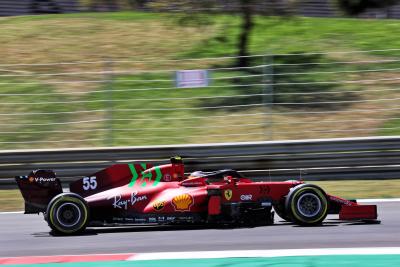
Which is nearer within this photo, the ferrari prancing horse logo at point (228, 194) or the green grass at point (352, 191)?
the ferrari prancing horse logo at point (228, 194)

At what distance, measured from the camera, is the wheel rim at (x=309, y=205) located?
8.23 metres

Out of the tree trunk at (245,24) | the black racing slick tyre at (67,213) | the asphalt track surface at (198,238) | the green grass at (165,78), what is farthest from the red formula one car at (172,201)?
the tree trunk at (245,24)

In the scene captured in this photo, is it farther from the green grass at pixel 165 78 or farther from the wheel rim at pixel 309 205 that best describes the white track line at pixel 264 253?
the green grass at pixel 165 78

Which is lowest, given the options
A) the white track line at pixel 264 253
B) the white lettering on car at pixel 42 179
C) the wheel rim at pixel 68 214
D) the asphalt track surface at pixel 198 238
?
the white track line at pixel 264 253

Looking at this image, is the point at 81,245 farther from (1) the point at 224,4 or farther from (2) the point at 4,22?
(2) the point at 4,22

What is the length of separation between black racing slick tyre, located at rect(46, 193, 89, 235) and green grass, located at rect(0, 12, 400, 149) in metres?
4.92

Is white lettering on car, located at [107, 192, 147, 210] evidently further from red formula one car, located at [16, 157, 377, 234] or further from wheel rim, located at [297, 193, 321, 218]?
wheel rim, located at [297, 193, 321, 218]

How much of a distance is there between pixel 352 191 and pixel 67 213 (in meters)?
4.76

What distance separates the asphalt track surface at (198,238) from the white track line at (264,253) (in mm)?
170

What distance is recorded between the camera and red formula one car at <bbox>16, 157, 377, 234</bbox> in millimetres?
8227

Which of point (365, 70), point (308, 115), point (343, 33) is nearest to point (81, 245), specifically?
point (308, 115)

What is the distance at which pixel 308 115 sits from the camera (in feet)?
47.6

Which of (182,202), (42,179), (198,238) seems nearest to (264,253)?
(198,238)

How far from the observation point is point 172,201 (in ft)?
27.0
